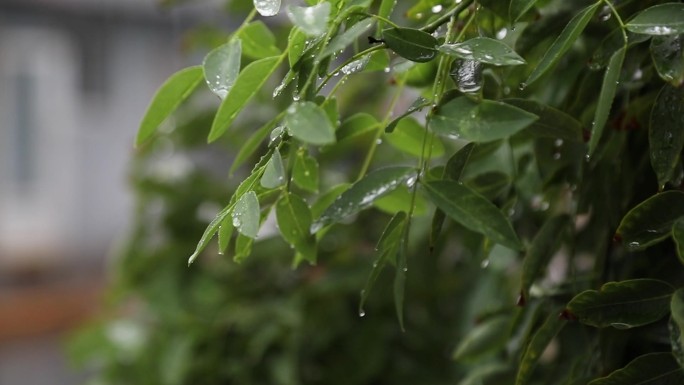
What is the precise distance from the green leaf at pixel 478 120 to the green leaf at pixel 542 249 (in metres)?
0.11

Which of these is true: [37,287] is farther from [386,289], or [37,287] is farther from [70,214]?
[386,289]

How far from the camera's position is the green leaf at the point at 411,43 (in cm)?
30

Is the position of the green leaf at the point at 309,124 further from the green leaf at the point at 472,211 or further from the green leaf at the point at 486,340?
the green leaf at the point at 486,340

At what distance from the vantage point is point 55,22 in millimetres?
4570

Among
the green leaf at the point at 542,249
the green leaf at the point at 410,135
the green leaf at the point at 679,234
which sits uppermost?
the green leaf at the point at 679,234

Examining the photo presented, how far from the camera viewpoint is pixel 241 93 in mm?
319

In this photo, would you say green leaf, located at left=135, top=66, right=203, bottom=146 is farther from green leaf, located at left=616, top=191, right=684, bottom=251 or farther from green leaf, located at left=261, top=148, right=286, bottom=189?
green leaf, located at left=616, top=191, right=684, bottom=251

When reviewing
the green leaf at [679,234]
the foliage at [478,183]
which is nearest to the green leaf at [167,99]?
the foliage at [478,183]

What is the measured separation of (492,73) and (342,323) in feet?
1.23

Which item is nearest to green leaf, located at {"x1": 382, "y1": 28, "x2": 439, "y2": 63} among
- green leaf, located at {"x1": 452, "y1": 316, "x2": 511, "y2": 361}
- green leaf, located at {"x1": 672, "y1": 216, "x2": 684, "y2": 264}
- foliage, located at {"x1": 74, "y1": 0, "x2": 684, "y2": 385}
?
foliage, located at {"x1": 74, "y1": 0, "x2": 684, "y2": 385}

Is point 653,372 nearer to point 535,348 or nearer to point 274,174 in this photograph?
point 535,348

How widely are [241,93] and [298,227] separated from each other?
0.20 feet

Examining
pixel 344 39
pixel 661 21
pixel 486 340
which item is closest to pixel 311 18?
pixel 344 39

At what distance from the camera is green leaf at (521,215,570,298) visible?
386 mm
